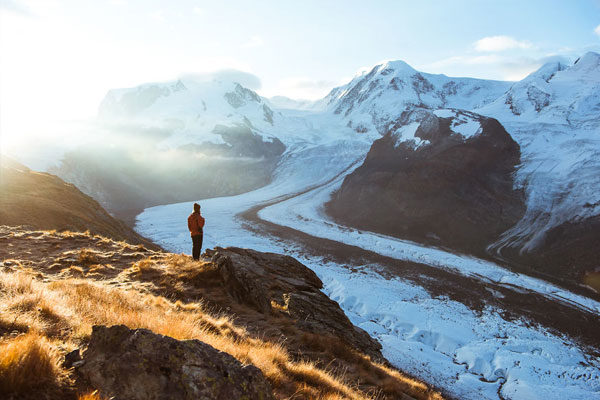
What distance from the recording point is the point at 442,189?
62.0 m

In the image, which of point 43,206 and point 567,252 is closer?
point 43,206

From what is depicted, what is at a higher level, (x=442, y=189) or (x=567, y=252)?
(x=442, y=189)

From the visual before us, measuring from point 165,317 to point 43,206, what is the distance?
22.8 m

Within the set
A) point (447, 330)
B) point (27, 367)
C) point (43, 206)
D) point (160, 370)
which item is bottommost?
point (447, 330)

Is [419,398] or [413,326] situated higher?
[419,398]

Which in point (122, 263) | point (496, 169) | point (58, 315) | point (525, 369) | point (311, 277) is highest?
point (496, 169)

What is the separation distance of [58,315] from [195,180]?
11967cm

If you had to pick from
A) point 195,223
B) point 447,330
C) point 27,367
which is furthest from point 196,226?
point 447,330

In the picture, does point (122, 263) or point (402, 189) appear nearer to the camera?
point (122, 263)

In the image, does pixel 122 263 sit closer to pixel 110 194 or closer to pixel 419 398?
pixel 419 398

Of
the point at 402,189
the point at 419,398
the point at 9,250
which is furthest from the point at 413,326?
the point at 402,189

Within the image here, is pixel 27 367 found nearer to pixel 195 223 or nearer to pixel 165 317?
pixel 165 317

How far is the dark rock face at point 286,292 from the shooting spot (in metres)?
9.48

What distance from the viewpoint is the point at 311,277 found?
15.9 meters
